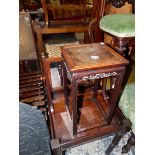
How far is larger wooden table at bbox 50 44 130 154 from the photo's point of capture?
794 mm

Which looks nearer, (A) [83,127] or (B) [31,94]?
(A) [83,127]

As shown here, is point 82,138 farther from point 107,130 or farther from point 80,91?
point 80,91

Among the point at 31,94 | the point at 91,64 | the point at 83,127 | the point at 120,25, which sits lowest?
the point at 83,127

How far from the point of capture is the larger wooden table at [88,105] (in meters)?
0.79

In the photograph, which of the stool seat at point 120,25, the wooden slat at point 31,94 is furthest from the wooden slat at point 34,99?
the stool seat at point 120,25

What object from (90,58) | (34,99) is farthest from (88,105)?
(90,58)

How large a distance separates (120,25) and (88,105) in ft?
2.14

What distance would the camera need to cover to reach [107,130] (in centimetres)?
108

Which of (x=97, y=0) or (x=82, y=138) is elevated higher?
(x=97, y=0)

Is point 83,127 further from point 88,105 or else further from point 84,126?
point 88,105

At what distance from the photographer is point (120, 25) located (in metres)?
0.97
